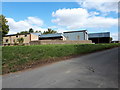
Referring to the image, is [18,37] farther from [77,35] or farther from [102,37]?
[102,37]

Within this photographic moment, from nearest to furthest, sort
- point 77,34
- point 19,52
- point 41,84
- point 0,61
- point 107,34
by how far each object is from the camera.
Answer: point 41,84, point 0,61, point 19,52, point 77,34, point 107,34

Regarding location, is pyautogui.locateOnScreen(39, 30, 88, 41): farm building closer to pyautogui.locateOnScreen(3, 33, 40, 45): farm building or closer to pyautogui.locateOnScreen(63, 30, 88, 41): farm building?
pyautogui.locateOnScreen(63, 30, 88, 41): farm building

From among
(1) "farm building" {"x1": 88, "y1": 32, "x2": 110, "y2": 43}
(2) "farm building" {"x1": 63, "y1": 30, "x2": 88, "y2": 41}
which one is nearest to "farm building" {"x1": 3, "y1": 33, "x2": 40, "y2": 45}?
(2) "farm building" {"x1": 63, "y1": 30, "x2": 88, "y2": 41}

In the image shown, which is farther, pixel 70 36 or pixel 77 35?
pixel 70 36

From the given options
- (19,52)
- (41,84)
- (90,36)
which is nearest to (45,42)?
(19,52)

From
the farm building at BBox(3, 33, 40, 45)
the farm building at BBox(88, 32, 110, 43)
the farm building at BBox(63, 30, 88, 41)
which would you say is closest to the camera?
the farm building at BBox(3, 33, 40, 45)

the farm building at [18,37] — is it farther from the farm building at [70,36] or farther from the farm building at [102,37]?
the farm building at [102,37]

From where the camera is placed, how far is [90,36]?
2279 inches

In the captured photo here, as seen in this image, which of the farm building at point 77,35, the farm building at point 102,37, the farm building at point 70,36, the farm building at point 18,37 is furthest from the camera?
the farm building at point 102,37

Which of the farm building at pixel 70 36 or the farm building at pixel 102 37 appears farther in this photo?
the farm building at pixel 102 37

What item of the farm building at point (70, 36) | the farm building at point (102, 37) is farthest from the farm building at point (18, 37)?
the farm building at point (102, 37)

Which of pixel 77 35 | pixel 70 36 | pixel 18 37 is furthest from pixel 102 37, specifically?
pixel 18 37

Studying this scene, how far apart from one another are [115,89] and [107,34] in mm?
54721

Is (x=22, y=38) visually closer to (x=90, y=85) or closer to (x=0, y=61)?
(x=0, y=61)
